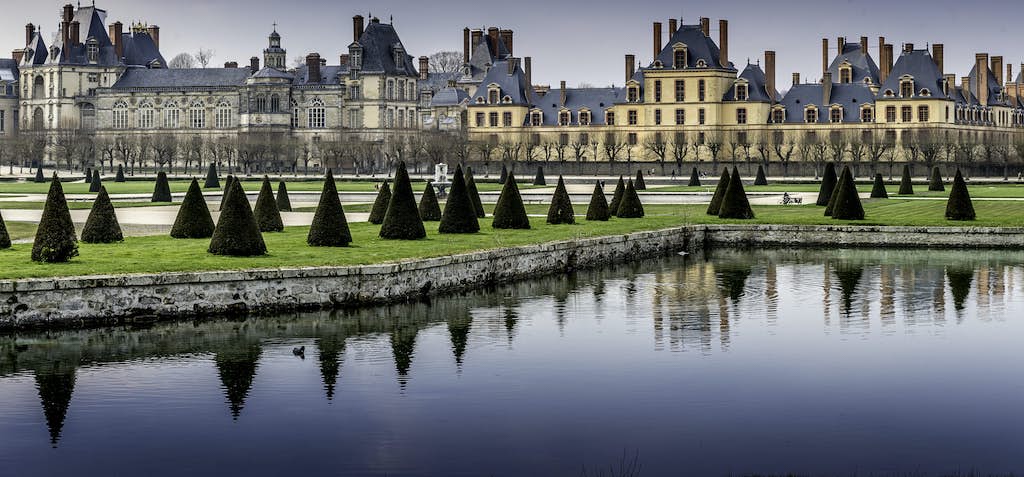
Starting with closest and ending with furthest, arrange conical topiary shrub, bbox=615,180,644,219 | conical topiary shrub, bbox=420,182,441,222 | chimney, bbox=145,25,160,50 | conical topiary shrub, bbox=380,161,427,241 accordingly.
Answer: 1. conical topiary shrub, bbox=380,161,427,241
2. conical topiary shrub, bbox=420,182,441,222
3. conical topiary shrub, bbox=615,180,644,219
4. chimney, bbox=145,25,160,50

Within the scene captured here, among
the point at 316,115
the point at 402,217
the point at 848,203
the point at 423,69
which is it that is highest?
the point at 423,69

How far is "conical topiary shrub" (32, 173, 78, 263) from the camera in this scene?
21.4m

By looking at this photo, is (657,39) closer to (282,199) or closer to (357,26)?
(357,26)

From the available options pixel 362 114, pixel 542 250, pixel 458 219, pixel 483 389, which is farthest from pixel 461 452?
pixel 362 114

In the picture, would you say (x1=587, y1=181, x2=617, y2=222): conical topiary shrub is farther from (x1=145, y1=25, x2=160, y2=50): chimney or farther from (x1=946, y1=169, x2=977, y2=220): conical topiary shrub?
(x1=145, y1=25, x2=160, y2=50): chimney

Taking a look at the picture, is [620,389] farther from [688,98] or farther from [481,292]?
[688,98]

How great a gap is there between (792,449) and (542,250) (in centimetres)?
1309

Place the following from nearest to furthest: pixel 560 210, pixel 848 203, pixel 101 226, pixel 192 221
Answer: pixel 101 226 < pixel 192 221 < pixel 560 210 < pixel 848 203

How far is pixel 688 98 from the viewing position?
91375 millimetres

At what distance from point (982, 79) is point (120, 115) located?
64323 millimetres

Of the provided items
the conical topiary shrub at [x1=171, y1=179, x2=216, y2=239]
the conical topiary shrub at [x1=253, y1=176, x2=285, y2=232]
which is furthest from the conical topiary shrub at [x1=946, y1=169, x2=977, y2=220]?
the conical topiary shrub at [x1=171, y1=179, x2=216, y2=239]

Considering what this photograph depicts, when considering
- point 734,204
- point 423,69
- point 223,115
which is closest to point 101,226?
point 734,204

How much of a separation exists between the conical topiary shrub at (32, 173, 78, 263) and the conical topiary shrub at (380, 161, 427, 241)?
21.0ft

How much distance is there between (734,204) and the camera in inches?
1393
